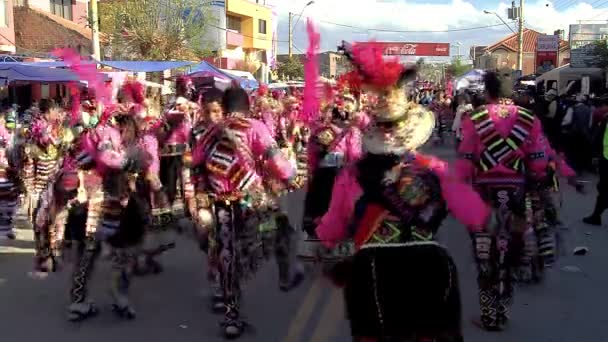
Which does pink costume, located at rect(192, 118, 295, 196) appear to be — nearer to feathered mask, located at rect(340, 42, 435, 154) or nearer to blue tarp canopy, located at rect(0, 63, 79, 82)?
feathered mask, located at rect(340, 42, 435, 154)

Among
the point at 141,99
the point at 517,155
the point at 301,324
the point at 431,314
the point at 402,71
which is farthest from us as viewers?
the point at 141,99

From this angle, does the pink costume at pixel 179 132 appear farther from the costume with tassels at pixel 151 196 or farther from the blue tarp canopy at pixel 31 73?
the blue tarp canopy at pixel 31 73

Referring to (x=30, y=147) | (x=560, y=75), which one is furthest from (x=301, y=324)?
(x=560, y=75)

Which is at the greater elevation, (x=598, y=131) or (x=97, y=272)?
(x=598, y=131)

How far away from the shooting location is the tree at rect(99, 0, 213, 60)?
3014 centimetres

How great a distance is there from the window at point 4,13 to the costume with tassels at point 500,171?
85.9 feet

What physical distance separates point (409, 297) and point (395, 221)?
1.17ft

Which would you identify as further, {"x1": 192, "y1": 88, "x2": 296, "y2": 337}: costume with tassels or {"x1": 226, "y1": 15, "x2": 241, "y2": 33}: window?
{"x1": 226, "y1": 15, "x2": 241, "y2": 33}: window

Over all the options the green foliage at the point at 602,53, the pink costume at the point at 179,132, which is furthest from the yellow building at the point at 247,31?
the pink costume at the point at 179,132

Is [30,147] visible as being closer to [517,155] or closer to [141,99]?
[141,99]

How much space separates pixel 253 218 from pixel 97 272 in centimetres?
260

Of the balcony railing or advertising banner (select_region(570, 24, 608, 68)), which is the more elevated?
the balcony railing

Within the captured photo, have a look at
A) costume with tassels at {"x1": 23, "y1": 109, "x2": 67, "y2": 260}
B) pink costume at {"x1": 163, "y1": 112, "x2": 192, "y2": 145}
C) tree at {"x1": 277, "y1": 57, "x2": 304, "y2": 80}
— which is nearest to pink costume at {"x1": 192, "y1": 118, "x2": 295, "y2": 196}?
costume with tassels at {"x1": 23, "y1": 109, "x2": 67, "y2": 260}

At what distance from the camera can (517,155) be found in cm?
488
